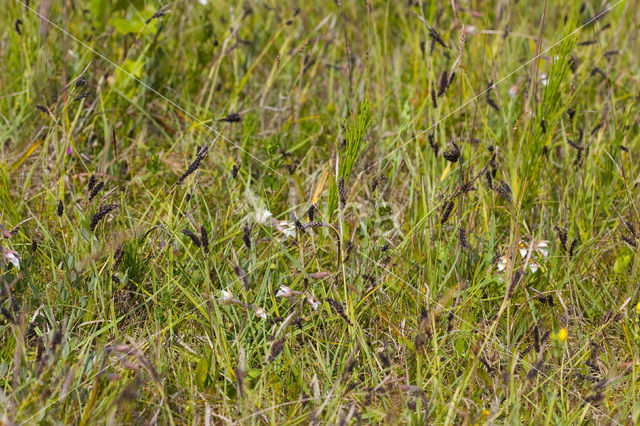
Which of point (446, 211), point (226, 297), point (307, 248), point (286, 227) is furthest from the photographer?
point (307, 248)

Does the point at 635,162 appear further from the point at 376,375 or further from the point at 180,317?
the point at 180,317

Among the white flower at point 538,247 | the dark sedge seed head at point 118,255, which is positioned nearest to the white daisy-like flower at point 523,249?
the white flower at point 538,247

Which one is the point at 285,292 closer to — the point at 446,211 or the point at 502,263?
the point at 446,211

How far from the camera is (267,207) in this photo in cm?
218

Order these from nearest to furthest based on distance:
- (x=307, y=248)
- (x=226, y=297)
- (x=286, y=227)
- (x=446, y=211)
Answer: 1. (x=226, y=297)
2. (x=446, y=211)
3. (x=286, y=227)
4. (x=307, y=248)

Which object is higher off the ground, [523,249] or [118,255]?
[118,255]

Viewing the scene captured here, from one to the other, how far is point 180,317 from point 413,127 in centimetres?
122

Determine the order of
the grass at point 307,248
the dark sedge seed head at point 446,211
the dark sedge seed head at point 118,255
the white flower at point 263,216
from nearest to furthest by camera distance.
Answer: the grass at point 307,248, the dark sedge seed head at point 118,255, the dark sedge seed head at point 446,211, the white flower at point 263,216

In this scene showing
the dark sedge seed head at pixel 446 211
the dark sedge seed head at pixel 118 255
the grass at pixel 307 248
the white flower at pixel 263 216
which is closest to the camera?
the grass at pixel 307 248

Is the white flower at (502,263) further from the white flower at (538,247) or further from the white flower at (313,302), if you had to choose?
the white flower at (313,302)

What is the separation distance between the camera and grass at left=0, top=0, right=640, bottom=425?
1553mm

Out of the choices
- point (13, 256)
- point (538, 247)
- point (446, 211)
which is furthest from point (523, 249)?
point (13, 256)

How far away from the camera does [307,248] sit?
2064 millimetres

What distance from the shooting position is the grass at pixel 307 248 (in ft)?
5.09
